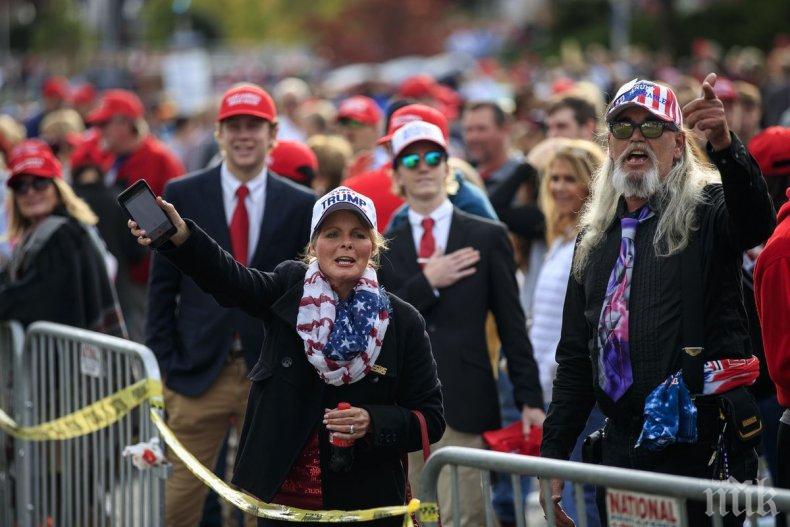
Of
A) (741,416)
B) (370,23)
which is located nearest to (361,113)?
(741,416)

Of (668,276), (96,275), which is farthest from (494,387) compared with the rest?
(96,275)

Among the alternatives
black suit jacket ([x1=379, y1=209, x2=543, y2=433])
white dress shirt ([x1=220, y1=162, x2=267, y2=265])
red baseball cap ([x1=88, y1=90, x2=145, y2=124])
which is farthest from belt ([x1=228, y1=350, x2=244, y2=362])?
red baseball cap ([x1=88, y1=90, x2=145, y2=124])

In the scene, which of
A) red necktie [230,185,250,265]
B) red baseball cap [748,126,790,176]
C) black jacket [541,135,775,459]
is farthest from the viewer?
red necktie [230,185,250,265]

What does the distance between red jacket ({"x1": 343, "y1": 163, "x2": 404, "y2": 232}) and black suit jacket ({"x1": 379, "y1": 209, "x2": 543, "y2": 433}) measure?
1.03 meters

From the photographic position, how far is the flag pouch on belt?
4.53 m

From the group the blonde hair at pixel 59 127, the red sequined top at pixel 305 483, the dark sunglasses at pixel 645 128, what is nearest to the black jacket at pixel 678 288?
the dark sunglasses at pixel 645 128

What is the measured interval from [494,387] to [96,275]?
2.59 meters

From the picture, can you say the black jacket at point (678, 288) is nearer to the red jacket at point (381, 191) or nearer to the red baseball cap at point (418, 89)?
the red jacket at point (381, 191)

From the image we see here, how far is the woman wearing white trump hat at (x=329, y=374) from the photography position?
4.73 meters

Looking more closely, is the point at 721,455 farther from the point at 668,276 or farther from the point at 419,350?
the point at 419,350

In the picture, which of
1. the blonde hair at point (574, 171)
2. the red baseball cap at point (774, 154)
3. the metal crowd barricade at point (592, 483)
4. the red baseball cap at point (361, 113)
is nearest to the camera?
the metal crowd barricade at point (592, 483)

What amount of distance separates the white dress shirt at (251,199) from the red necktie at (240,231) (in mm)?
16

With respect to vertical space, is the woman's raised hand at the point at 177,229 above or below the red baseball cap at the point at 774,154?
below

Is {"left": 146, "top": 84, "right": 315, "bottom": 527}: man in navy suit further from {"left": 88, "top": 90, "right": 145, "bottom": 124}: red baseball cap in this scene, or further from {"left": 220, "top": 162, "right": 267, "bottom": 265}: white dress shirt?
{"left": 88, "top": 90, "right": 145, "bottom": 124}: red baseball cap
